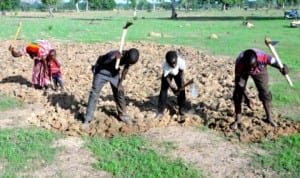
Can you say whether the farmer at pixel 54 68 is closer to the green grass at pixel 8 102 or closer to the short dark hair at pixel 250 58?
the green grass at pixel 8 102

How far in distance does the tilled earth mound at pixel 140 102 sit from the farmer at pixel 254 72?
277mm

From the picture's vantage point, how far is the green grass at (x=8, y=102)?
8164 mm

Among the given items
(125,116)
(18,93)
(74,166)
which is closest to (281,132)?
(125,116)

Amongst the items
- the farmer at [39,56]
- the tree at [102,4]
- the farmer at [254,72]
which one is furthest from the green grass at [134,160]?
the tree at [102,4]

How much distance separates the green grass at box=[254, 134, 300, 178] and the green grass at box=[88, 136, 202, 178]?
0.94m

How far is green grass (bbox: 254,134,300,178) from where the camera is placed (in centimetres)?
531

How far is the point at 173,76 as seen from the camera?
7031mm

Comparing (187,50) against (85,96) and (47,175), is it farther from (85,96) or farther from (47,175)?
(47,175)

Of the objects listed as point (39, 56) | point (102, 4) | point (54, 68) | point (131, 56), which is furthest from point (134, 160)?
point (102, 4)

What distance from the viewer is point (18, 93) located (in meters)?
8.81

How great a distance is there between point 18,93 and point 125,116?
2.87 meters

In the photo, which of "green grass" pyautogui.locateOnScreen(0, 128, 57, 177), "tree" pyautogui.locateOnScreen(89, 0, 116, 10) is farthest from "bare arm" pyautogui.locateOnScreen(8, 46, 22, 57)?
"tree" pyautogui.locateOnScreen(89, 0, 116, 10)

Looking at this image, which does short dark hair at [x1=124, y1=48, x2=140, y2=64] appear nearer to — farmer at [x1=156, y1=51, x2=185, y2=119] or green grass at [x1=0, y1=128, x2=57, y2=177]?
farmer at [x1=156, y1=51, x2=185, y2=119]

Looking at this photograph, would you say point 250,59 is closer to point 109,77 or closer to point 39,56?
point 109,77
